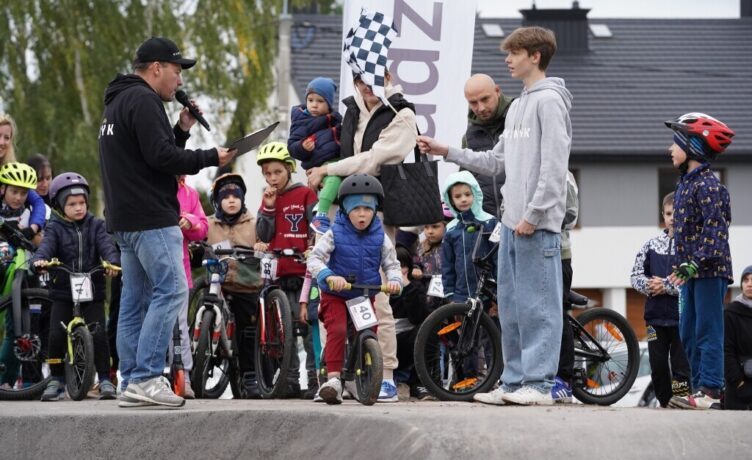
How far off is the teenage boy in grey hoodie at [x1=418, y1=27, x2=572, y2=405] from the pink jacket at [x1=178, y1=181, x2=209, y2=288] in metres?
3.36

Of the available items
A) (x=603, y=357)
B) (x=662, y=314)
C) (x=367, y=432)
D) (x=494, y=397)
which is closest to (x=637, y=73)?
(x=662, y=314)

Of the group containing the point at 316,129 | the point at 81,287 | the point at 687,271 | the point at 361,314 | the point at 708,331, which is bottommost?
the point at 708,331

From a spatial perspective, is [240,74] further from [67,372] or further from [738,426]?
[738,426]

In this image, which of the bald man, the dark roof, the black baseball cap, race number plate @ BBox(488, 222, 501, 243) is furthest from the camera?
the dark roof

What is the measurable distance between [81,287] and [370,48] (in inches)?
112

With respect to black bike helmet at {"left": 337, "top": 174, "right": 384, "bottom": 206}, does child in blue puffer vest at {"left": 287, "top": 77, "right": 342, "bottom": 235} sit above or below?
above

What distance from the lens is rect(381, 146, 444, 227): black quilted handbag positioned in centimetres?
922

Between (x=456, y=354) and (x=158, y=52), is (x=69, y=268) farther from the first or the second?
(x=456, y=354)

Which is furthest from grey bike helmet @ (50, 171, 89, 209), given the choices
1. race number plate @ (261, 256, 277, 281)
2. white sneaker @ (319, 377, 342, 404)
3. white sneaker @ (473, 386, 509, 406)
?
white sneaker @ (473, 386, 509, 406)

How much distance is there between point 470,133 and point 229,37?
2081cm

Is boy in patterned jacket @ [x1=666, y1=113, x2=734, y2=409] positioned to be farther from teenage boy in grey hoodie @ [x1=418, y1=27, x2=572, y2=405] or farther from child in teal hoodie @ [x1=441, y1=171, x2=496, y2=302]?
child in teal hoodie @ [x1=441, y1=171, x2=496, y2=302]

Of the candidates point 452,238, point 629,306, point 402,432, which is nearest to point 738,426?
point 402,432

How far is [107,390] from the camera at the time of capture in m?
10.4

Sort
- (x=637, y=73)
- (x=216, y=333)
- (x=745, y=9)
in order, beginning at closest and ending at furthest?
1. (x=216, y=333)
2. (x=637, y=73)
3. (x=745, y=9)
